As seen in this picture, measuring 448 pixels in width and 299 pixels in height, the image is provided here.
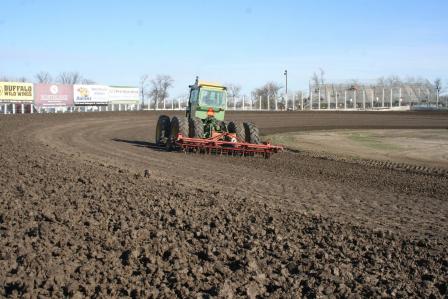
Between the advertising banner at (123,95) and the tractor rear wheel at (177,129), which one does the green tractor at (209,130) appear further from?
the advertising banner at (123,95)

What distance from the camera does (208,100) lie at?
17172 millimetres

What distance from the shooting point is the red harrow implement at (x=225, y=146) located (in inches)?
616

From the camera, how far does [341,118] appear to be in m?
43.3

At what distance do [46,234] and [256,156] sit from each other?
35.5ft

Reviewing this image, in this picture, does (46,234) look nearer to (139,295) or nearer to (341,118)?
(139,295)

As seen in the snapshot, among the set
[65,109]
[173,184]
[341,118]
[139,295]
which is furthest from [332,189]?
[65,109]

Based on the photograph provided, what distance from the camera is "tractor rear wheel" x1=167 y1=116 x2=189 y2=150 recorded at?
53.0ft

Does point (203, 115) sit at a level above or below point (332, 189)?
above

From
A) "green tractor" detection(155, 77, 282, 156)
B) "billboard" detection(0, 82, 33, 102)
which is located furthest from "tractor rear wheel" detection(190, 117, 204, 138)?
"billboard" detection(0, 82, 33, 102)

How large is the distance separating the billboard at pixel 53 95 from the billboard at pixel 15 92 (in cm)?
64

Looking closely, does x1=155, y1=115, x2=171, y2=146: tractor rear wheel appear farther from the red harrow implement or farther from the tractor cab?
the red harrow implement

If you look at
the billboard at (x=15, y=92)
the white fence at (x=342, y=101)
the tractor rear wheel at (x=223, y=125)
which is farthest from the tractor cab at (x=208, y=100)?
the white fence at (x=342, y=101)

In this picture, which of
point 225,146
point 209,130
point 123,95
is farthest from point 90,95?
point 225,146

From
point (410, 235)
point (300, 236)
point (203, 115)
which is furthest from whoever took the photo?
point (203, 115)
